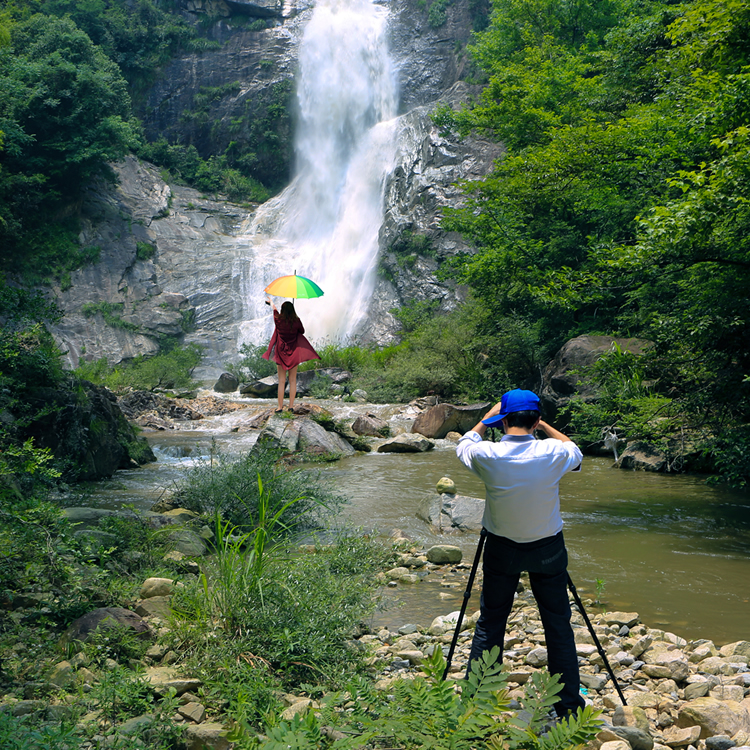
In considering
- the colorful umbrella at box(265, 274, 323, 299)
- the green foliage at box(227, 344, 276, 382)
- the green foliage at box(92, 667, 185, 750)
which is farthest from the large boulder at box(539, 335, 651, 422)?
the green foliage at box(227, 344, 276, 382)

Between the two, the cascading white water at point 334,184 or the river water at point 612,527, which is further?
the cascading white water at point 334,184

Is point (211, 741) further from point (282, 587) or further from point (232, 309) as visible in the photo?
point (232, 309)

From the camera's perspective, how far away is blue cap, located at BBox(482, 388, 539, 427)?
3061 mm

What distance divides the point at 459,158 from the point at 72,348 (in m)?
20.2

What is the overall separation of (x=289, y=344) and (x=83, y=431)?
3613 mm

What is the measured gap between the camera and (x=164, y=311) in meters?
31.0

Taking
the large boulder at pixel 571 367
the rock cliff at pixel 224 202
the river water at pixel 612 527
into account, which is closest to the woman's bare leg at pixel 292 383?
the river water at pixel 612 527

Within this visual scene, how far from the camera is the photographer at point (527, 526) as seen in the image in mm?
2961

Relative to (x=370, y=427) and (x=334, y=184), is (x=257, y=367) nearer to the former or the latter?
(x=370, y=427)

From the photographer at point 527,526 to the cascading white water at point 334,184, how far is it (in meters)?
26.3

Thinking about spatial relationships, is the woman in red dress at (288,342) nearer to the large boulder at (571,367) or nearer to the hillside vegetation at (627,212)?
the hillside vegetation at (627,212)

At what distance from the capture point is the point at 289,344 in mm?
10836

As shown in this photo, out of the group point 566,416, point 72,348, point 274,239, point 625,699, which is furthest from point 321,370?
point 625,699

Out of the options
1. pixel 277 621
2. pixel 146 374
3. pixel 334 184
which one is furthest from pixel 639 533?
pixel 334 184
